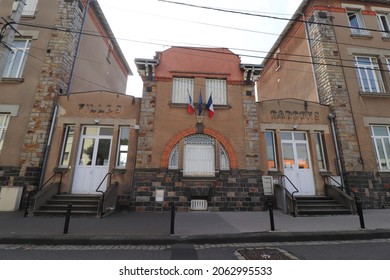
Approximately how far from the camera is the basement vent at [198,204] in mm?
8156

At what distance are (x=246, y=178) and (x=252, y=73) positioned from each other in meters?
5.32

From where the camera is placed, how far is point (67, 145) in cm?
894

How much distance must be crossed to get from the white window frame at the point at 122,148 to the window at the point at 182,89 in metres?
2.77

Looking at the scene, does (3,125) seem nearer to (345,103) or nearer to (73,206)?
(73,206)

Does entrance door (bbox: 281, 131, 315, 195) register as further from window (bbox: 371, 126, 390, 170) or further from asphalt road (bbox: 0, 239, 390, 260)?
asphalt road (bbox: 0, 239, 390, 260)

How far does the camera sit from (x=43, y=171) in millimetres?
8297

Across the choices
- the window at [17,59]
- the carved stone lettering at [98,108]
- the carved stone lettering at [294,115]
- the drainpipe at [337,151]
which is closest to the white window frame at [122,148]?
the carved stone lettering at [98,108]

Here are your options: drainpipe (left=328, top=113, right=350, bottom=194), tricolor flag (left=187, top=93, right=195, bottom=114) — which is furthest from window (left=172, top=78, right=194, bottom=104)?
drainpipe (left=328, top=113, right=350, bottom=194)

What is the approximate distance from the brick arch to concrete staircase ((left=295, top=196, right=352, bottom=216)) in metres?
3.06

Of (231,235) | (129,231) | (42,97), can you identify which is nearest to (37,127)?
(42,97)

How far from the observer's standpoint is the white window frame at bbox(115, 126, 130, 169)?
8852 millimetres

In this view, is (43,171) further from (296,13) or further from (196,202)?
(296,13)

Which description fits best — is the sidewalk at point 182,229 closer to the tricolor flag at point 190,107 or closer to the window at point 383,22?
the tricolor flag at point 190,107

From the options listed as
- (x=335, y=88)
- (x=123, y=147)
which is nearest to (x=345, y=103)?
(x=335, y=88)
